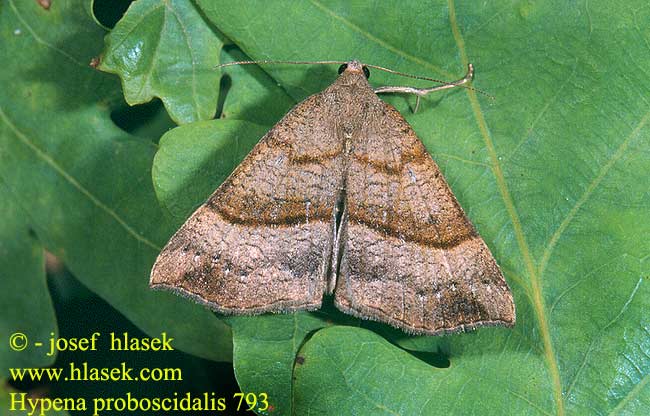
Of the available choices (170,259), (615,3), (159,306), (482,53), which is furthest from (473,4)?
(159,306)

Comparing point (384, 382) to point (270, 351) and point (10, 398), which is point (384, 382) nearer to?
point (270, 351)

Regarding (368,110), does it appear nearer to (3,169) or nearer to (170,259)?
(170,259)

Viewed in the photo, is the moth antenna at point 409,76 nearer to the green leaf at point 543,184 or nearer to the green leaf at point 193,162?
the green leaf at point 543,184

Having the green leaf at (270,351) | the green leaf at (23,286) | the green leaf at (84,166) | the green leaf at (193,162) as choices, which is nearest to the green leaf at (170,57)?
the green leaf at (193,162)

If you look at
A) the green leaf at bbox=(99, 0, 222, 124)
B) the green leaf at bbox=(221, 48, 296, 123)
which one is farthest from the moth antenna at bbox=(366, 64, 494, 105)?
the green leaf at bbox=(99, 0, 222, 124)

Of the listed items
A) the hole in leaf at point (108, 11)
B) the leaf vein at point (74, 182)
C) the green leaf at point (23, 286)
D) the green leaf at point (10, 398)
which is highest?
the hole in leaf at point (108, 11)

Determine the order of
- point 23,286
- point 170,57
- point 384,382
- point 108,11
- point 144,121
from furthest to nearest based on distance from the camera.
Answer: point 23,286, point 144,121, point 108,11, point 170,57, point 384,382

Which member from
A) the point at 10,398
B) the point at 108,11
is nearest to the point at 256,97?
the point at 108,11

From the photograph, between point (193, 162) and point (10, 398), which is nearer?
point (193, 162)
